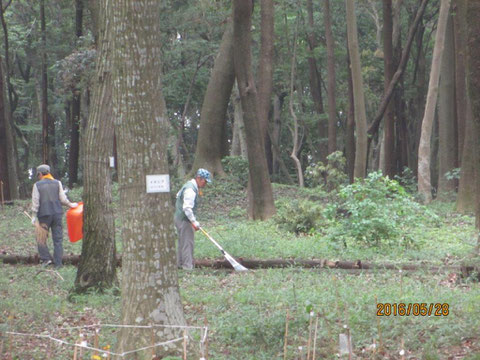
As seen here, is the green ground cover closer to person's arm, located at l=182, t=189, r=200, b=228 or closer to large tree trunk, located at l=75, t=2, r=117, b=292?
large tree trunk, located at l=75, t=2, r=117, b=292

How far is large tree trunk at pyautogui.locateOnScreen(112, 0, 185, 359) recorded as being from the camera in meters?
6.16

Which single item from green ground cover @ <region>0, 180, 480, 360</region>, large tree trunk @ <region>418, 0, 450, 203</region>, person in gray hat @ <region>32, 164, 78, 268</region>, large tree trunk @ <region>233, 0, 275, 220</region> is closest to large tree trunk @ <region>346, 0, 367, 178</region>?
large tree trunk @ <region>233, 0, 275, 220</region>

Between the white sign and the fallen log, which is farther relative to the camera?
the fallen log

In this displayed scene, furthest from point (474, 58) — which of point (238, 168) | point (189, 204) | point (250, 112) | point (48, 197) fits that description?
point (238, 168)

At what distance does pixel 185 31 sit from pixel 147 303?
25030 mm

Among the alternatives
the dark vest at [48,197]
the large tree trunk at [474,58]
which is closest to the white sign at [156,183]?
the large tree trunk at [474,58]

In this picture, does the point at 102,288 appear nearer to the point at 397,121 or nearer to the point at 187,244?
the point at 187,244

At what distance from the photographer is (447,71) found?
25453 mm

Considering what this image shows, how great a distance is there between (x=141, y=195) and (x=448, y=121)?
2070cm

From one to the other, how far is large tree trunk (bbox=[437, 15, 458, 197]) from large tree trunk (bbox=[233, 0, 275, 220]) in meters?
8.94

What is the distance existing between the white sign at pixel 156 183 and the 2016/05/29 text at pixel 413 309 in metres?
2.99

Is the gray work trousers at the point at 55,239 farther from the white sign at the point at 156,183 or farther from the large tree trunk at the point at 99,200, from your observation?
the white sign at the point at 156,183

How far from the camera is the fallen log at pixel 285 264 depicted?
10586 mm

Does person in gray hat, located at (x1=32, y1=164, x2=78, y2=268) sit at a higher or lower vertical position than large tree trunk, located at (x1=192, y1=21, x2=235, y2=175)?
lower
